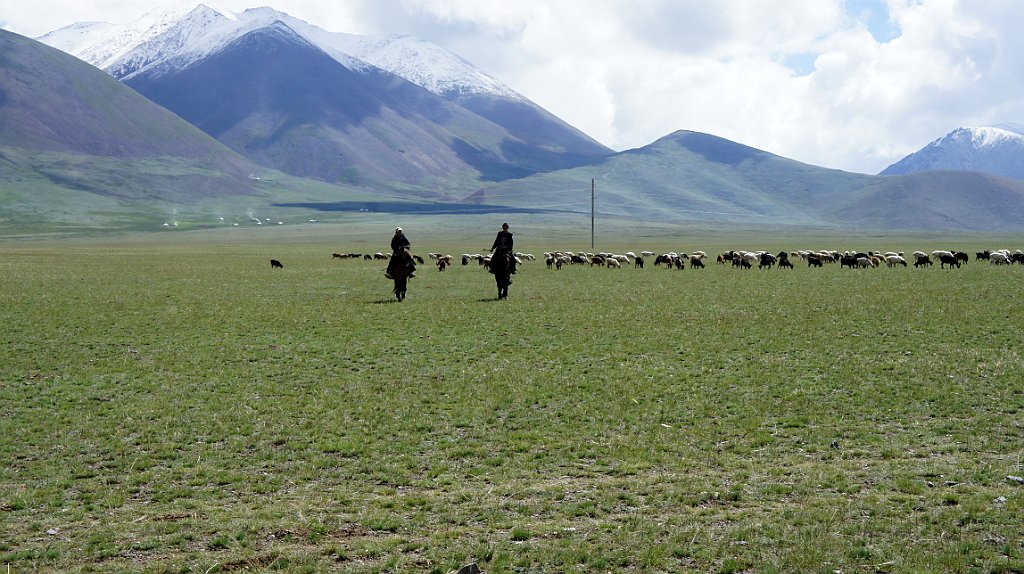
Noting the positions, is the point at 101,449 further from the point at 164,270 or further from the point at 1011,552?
the point at 164,270

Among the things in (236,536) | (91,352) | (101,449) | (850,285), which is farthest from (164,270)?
(236,536)

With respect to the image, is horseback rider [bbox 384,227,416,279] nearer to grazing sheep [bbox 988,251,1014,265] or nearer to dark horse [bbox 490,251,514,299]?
dark horse [bbox 490,251,514,299]

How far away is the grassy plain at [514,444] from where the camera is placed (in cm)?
703

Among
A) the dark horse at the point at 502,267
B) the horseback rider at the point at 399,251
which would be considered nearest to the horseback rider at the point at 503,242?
the dark horse at the point at 502,267

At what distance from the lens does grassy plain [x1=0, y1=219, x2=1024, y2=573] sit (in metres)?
7.03

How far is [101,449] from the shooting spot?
10.2 meters

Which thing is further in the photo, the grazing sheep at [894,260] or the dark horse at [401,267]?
the grazing sheep at [894,260]

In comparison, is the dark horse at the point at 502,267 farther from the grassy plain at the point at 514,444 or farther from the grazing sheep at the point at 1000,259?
the grazing sheep at the point at 1000,259

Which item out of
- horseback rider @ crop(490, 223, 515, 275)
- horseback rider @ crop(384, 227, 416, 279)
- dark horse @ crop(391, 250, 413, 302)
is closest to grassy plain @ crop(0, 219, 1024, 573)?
horseback rider @ crop(384, 227, 416, 279)

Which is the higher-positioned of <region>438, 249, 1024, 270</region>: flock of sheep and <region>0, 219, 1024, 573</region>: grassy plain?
<region>438, 249, 1024, 270</region>: flock of sheep

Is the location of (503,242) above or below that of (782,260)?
above

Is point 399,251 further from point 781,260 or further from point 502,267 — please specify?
point 781,260

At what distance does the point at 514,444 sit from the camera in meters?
10.4

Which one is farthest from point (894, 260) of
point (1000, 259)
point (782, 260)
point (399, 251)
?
point (399, 251)
